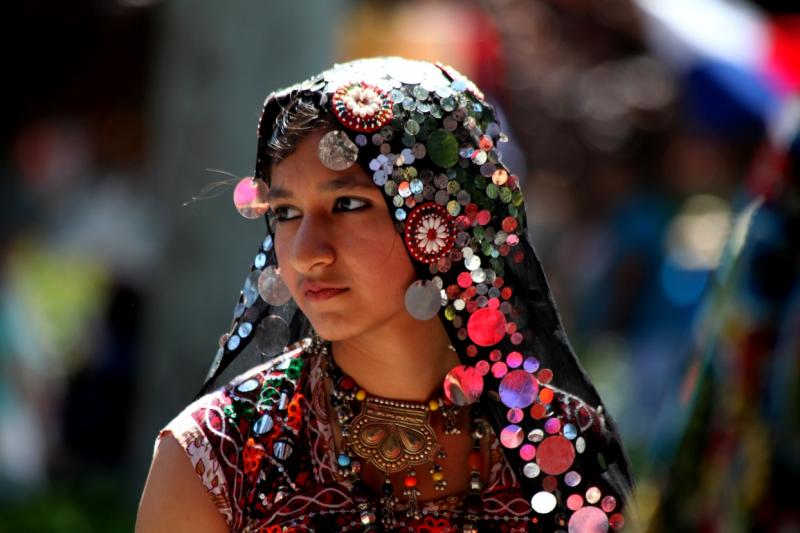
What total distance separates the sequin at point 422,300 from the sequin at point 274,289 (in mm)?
320

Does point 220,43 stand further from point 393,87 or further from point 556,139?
point 556,139

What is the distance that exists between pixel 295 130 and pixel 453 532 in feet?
2.86

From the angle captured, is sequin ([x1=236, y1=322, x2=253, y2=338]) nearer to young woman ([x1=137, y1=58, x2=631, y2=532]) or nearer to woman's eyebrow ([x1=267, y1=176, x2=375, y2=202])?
young woman ([x1=137, y1=58, x2=631, y2=532])

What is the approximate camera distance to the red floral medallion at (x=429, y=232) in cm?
276

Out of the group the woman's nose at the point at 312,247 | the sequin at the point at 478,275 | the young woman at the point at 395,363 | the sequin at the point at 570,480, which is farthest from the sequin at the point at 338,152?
the sequin at the point at 570,480

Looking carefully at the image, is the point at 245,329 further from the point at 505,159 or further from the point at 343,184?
the point at 505,159

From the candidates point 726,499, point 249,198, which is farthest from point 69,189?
point 726,499

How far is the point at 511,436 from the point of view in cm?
281

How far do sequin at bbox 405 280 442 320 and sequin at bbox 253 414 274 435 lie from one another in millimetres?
368

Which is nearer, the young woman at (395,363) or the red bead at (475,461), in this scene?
the young woman at (395,363)

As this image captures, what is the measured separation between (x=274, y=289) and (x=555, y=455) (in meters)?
0.69

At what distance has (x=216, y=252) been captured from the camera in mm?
6785

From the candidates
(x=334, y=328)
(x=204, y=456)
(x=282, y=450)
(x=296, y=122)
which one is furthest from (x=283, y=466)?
(x=296, y=122)

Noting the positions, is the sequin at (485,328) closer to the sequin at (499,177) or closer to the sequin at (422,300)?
the sequin at (422,300)
